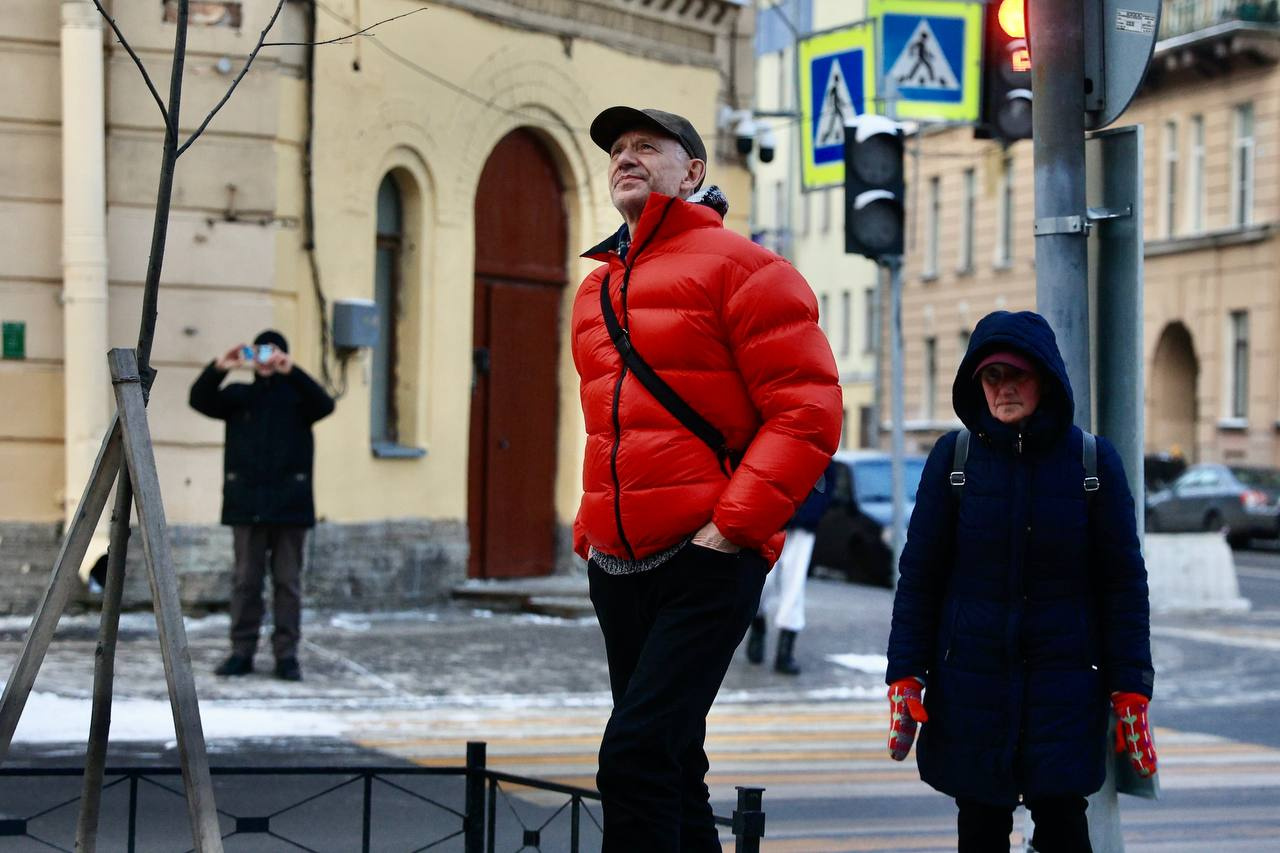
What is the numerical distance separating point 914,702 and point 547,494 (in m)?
12.8

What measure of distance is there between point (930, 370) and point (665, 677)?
176 feet

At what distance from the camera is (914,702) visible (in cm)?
523

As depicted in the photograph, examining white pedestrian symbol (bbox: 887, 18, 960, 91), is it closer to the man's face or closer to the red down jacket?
the man's face

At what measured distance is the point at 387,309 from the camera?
16.7 meters

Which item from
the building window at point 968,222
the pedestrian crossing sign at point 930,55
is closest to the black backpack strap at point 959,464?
the pedestrian crossing sign at point 930,55

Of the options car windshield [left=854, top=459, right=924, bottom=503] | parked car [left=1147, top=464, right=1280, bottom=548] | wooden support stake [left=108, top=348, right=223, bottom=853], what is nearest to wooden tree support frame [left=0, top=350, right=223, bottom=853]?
wooden support stake [left=108, top=348, right=223, bottom=853]

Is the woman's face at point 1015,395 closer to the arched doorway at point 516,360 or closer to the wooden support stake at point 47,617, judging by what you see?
the wooden support stake at point 47,617

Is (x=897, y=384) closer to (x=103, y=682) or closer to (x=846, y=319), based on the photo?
(x=103, y=682)

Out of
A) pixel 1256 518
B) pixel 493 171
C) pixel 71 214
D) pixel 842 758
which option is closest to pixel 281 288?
pixel 71 214

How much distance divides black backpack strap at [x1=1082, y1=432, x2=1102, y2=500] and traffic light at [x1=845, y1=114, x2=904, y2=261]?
22.2ft

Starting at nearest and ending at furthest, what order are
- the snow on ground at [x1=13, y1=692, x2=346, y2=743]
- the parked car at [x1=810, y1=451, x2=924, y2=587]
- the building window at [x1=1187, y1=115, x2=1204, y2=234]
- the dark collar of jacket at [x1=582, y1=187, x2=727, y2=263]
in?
the dark collar of jacket at [x1=582, y1=187, x2=727, y2=263], the snow on ground at [x1=13, y1=692, x2=346, y2=743], the parked car at [x1=810, y1=451, x2=924, y2=587], the building window at [x1=1187, y1=115, x2=1204, y2=234]

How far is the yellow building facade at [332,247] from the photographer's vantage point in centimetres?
1468

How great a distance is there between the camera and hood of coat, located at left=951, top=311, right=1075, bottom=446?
5.23 metres

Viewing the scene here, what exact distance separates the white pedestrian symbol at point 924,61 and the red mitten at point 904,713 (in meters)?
9.91
